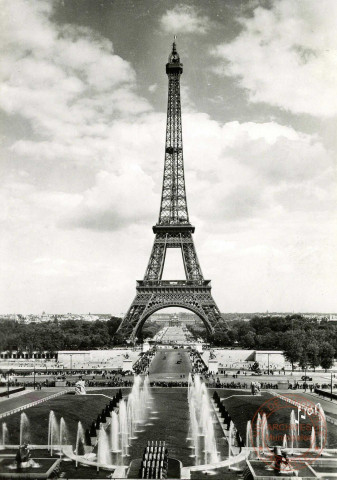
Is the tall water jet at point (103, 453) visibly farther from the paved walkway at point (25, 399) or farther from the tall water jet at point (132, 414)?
the paved walkway at point (25, 399)


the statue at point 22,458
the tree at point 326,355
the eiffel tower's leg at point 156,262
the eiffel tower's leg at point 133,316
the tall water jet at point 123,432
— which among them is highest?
the eiffel tower's leg at point 156,262

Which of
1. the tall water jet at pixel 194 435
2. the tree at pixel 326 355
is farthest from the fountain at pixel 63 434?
the tree at pixel 326 355

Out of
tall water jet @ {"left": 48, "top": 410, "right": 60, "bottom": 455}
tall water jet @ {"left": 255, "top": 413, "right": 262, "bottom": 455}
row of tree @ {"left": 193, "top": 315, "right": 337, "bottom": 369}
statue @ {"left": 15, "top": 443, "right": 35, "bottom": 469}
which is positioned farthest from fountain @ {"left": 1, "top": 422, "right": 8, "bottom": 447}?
row of tree @ {"left": 193, "top": 315, "right": 337, "bottom": 369}

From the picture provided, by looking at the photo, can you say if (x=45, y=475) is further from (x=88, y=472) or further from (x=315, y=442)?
(x=315, y=442)

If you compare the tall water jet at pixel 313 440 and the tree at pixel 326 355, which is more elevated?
the tree at pixel 326 355

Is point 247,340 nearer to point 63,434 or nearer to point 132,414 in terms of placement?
point 132,414

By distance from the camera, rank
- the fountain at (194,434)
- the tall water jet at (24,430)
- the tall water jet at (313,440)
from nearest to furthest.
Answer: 1. the fountain at (194,434)
2. the tall water jet at (313,440)
3. the tall water jet at (24,430)

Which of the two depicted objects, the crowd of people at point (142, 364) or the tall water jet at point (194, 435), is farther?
the crowd of people at point (142, 364)

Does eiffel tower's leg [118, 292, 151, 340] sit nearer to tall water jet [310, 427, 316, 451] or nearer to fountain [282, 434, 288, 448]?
tall water jet [310, 427, 316, 451]
